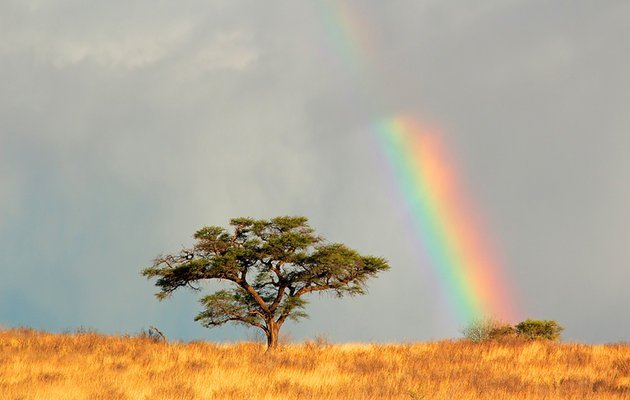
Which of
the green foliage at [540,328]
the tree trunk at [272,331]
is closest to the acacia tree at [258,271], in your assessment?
the tree trunk at [272,331]

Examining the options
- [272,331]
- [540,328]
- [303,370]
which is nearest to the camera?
[303,370]

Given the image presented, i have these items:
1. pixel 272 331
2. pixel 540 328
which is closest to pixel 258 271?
pixel 272 331

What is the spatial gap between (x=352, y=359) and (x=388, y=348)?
4.28m

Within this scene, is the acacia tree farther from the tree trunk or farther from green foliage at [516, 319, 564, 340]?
green foliage at [516, 319, 564, 340]

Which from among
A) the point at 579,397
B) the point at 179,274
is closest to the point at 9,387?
the point at 579,397

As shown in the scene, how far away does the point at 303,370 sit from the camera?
22906 millimetres

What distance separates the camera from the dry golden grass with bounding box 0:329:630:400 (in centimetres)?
1817

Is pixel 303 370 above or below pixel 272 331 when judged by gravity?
below

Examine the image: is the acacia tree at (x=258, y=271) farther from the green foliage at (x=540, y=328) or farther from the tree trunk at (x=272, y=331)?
the green foliage at (x=540, y=328)

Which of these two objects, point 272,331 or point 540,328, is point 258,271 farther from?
point 540,328

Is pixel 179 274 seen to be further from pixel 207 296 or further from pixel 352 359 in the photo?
pixel 352 359

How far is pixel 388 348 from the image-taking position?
30062 millimetres

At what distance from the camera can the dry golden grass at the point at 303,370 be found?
18.2m

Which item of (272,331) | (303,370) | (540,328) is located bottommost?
(303,370)
